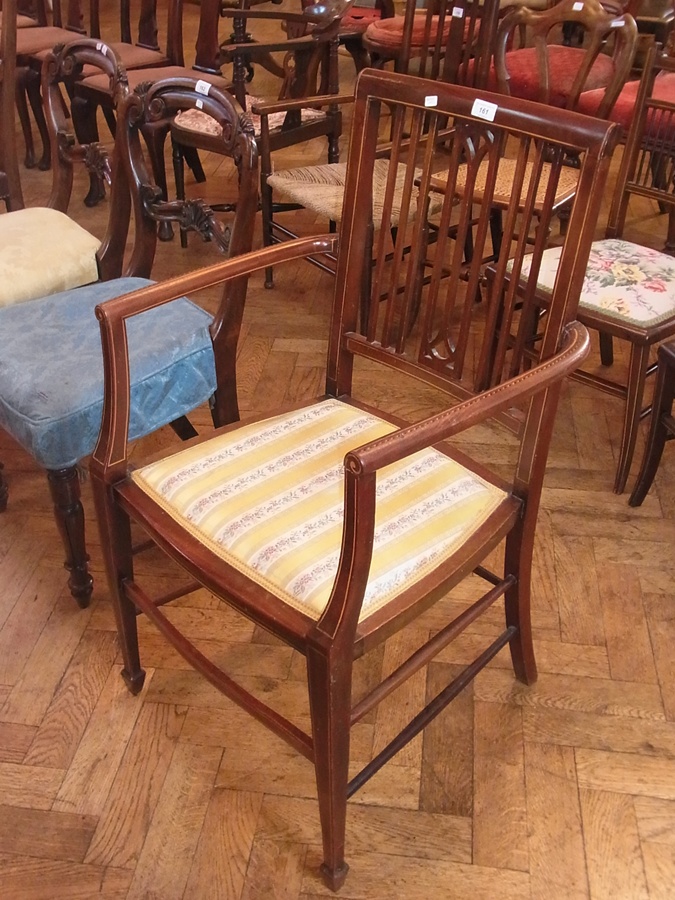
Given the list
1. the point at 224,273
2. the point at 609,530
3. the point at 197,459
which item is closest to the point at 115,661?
the point at 197,459

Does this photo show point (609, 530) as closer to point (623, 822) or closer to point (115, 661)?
point (623, 822)

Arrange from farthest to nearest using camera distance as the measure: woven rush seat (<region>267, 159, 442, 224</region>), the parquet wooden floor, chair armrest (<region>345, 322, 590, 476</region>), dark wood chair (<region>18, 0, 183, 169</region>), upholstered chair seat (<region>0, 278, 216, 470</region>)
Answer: dark wood chair (<region>18, 0, 183, 169</region>)
woven rush seat (<region>267, 159, 442, 224</region>)
upholstered chair seat (<region>0, 278, 216, 470</region>)
the parquet wooden floor
chair armrest (<region>345, 322, 590, 476</region>)

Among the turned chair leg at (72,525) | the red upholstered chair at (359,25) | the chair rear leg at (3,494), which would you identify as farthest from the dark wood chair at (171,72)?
the turned chair leg at (72,525)

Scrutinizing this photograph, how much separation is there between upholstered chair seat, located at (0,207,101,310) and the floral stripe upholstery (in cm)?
96

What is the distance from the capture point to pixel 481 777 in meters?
1.32

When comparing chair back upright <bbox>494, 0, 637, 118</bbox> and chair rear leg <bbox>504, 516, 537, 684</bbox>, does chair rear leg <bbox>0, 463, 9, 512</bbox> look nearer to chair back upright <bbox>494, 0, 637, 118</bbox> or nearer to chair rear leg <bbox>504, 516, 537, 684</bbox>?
chair rear leg <bbox>504, 516, 537, 684</bbox>

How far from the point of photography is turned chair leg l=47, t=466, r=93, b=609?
143 centimetres

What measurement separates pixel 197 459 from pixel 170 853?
584mm

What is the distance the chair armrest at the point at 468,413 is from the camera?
2.72ft

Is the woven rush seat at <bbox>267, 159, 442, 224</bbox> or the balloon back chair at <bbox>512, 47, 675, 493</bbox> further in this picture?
the woven rush seat at <bbox>267, 159, 442, 224</bbox>

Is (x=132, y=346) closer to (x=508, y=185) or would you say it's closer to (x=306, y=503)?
(x=306, y=503)

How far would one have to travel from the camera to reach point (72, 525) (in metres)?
1.48

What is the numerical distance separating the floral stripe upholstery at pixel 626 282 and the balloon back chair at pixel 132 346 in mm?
689

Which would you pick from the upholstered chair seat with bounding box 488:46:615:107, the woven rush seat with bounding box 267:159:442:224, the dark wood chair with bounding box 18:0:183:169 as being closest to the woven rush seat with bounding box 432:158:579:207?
the woven rush seat with bounding box 267:159:442:224
